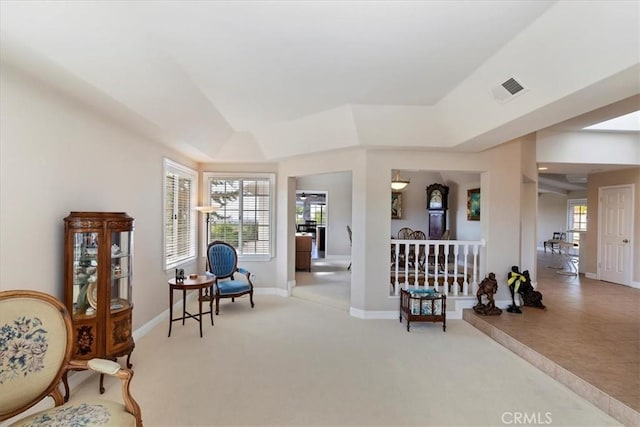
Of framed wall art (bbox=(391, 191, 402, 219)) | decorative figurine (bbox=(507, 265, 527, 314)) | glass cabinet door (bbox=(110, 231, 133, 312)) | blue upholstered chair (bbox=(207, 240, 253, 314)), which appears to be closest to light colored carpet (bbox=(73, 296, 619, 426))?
blue upholstered chair (bbox=(207, 240, 253, 314))

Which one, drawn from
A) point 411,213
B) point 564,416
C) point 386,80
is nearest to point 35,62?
point 386,80

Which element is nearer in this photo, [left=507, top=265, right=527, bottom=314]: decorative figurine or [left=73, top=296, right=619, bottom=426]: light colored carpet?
Result: [left=73, top=296, right=619, bottom=426]: light colored carpet

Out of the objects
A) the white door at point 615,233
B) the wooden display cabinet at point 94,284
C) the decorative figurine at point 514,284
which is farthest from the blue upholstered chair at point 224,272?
the white door at point 615,233

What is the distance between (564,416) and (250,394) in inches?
97.4

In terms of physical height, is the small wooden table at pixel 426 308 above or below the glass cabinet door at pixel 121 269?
below

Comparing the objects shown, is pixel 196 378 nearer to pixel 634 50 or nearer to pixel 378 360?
pixel 378 360

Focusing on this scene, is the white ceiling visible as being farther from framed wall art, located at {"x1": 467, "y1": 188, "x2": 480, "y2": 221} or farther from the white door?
the white door

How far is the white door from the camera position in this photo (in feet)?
21.1

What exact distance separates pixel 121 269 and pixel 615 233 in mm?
8933

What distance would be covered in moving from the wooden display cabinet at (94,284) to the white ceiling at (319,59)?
1115 millimetres

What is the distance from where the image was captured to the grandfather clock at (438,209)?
8.46m

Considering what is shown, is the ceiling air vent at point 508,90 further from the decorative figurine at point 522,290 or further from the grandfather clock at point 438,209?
the grandfather clock at point 438,209

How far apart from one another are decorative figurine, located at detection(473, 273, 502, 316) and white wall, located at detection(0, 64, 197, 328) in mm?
4573
